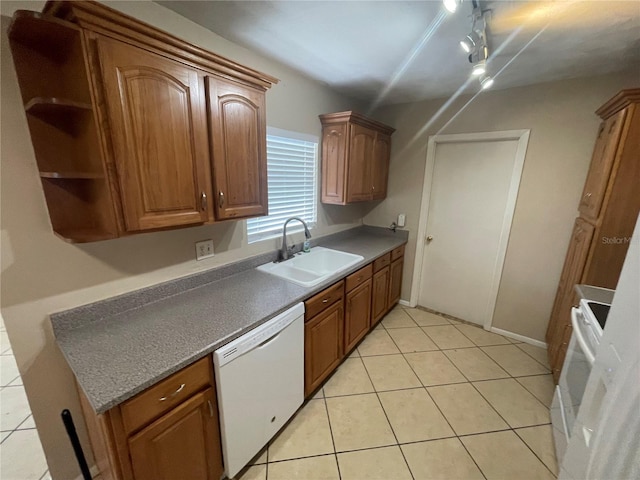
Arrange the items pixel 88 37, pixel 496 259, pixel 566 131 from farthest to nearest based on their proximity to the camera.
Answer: pixel 496 259 → pixel 566 131 → pixel 88 37

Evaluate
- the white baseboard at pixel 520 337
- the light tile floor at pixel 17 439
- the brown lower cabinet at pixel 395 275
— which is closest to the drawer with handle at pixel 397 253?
the brown lower cabinet at pixel 395 275

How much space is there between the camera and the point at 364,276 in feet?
7.52

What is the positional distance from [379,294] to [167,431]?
2060mm

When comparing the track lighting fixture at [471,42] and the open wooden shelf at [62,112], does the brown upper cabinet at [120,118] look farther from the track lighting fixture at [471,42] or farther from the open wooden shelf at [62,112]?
the track lighting fixture at [471,42]

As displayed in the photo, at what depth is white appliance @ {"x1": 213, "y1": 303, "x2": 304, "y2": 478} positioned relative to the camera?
1.21 meters

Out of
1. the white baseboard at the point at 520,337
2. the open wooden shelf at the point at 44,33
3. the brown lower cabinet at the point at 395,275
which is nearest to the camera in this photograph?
the open wooden shelf at the point at 44,33

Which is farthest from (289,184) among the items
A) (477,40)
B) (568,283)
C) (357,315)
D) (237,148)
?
(568,283)

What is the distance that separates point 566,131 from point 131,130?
3.07 meters

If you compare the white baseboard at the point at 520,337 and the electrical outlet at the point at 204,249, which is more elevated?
the electrical outlet at the point at 204,249

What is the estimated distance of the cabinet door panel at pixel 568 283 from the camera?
1.86 metres

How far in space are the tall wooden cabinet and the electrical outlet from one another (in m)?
2.54

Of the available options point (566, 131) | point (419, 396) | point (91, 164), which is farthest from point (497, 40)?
point (419, 396)

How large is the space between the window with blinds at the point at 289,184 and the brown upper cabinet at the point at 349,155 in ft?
0.44

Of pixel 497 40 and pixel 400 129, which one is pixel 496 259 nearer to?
pixel 400 129
